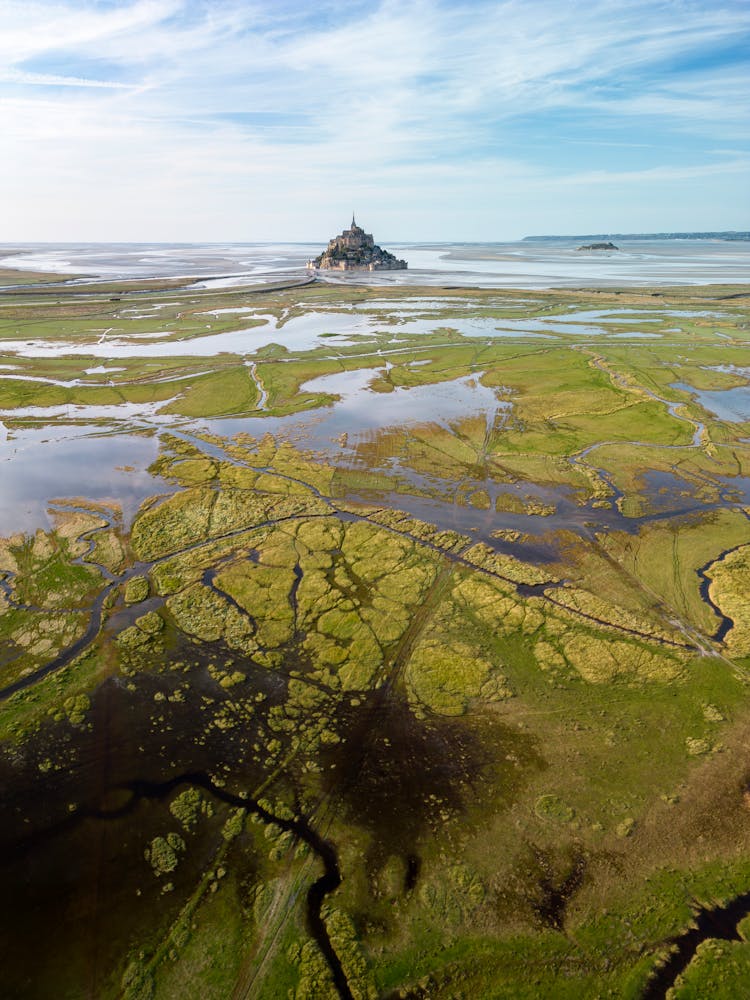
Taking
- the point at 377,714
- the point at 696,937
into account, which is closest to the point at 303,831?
the point at 377,714

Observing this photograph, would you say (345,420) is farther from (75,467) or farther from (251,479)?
(75,467)

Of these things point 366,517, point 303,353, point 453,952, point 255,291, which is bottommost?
point 453,952

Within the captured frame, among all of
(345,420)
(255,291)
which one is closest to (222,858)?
(345,420)

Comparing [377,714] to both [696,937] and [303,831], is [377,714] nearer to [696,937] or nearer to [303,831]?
[303,831]

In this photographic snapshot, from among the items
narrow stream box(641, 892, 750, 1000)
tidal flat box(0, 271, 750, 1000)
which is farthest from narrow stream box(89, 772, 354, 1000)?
narrow stream box(641, 892, 750, 1000)

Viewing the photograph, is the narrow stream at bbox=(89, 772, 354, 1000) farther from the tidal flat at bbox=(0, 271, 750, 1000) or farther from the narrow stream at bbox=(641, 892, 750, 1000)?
the narrow stream at bbox=(641, 892, 750, 1000)

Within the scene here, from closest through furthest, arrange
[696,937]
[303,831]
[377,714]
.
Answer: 1. [696,937]
2. [303,831]
3. [377,714]

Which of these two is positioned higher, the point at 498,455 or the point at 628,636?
the point at 498,455

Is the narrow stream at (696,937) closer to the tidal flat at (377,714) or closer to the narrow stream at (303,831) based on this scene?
the tidal flat at (377,714)
